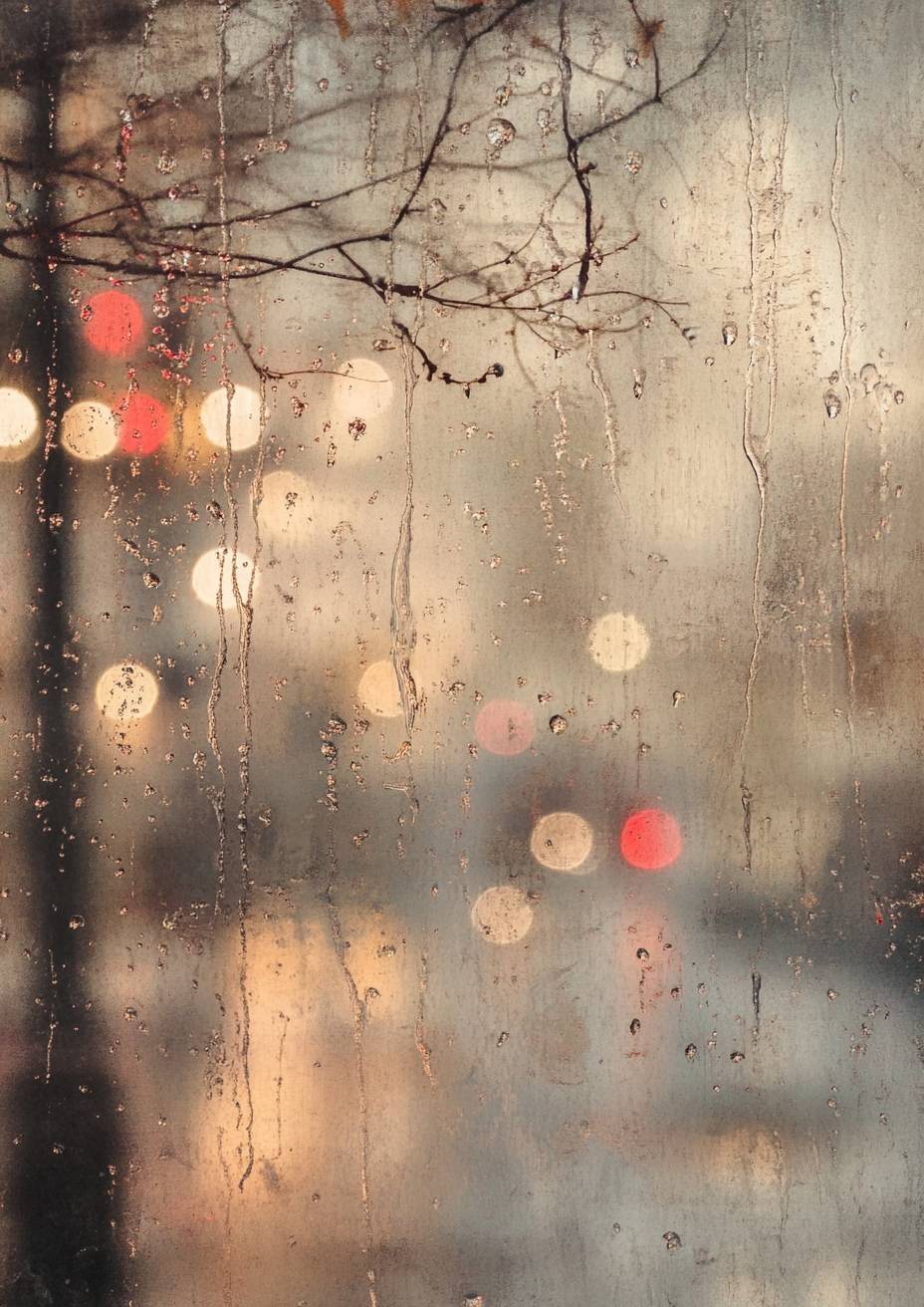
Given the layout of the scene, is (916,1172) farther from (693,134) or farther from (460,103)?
(460,103)

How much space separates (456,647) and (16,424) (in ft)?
2.69

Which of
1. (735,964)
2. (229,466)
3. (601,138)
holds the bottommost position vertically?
(735,964)

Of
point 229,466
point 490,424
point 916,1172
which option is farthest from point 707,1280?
point 229,466

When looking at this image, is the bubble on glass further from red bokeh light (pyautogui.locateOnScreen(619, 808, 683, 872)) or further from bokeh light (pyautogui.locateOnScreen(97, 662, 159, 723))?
red bokeh light (pyautogui.locateOnScreen(619, 808, 683, 872))

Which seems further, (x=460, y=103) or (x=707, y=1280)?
(x=707, y=1280)

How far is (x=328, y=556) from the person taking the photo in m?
1.24

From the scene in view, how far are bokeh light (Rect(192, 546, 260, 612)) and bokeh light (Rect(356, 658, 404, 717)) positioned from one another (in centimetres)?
24

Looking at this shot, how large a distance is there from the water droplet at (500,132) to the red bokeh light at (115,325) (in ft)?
2.11

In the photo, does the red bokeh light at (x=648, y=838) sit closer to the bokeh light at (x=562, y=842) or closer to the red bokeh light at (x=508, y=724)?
the bokeh light at (x=562, y=842)

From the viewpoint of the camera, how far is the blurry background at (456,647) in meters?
1.21

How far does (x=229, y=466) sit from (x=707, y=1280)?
1643 millimetres

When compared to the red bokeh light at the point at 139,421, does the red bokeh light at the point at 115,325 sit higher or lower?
higher

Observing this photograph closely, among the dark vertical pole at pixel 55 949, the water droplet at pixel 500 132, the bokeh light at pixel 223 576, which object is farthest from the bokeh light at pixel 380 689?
the water droplet at pixel 500 132

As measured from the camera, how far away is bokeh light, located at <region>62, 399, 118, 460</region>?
122 cm
